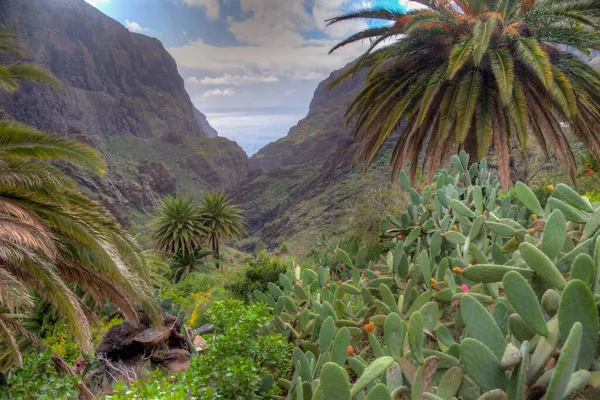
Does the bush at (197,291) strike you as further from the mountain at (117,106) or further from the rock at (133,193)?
the rock at (133,193)

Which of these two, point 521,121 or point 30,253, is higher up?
point 521,121

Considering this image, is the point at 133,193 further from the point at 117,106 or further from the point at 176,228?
the point at 117,106

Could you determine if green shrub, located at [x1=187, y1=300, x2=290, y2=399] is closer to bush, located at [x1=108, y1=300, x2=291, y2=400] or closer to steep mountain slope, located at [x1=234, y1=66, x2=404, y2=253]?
bush, located at [x1=108, y1=300, x2=291, y2=400]

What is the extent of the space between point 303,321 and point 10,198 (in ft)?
12.7

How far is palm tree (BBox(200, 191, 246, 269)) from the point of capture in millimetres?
17344

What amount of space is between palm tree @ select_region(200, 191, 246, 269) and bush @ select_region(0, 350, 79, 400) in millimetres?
14033

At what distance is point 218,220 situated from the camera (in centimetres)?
1738

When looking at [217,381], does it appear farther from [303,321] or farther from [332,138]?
[332,138]

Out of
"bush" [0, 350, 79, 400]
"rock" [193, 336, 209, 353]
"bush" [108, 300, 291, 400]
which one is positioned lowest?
"rock" [193, 336, 209, 353]

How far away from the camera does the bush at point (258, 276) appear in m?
11.4

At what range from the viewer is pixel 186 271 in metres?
16.7

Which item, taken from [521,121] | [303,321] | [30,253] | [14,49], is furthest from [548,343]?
[14,49]

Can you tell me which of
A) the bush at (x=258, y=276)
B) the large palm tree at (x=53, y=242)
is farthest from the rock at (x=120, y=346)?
the bush at (x=258, y=276)

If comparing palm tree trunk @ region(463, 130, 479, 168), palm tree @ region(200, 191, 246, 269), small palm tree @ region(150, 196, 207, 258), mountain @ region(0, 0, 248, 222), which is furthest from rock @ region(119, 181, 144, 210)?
palm tree trunk @ region(463, 130, 479, 168)
